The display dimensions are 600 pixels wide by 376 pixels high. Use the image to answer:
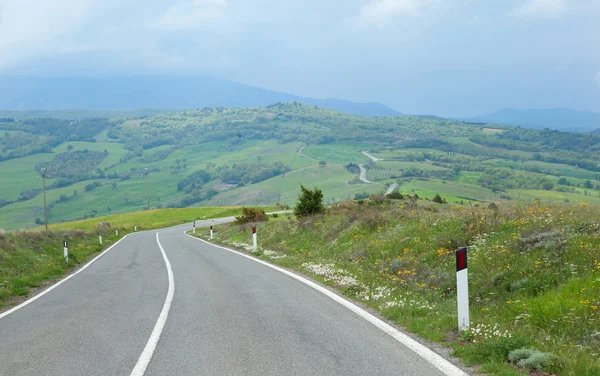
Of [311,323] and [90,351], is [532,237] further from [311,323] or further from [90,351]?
[90,351]

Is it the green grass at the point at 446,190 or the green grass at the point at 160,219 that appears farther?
the green grass at the point at 446,190

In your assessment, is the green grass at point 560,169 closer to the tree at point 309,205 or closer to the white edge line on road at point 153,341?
the tree at point 309,205

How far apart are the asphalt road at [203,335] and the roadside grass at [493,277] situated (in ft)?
2.99

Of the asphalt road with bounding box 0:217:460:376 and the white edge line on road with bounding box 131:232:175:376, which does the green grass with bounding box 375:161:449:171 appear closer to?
the asphalt road with bounding box 0:217:460:376

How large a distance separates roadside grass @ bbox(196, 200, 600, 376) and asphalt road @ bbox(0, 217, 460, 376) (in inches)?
35.9

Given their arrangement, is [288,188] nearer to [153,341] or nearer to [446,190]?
[446,190]

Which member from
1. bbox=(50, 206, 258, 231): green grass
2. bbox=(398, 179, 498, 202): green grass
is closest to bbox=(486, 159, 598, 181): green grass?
bbox=(398, 179, 498, 202): green grass

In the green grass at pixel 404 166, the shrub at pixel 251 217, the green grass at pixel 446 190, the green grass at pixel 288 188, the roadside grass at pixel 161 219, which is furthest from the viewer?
the green grass at pixel 404 166

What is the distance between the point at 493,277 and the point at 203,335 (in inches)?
203

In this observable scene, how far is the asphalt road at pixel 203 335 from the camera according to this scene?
543 cm

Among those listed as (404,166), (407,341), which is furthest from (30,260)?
(404,166)

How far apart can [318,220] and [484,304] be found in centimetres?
1500

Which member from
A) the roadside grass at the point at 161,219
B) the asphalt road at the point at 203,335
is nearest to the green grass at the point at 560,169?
the roadside grass at the point at 161,219

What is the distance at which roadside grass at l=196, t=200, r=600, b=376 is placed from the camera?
5.65 m
